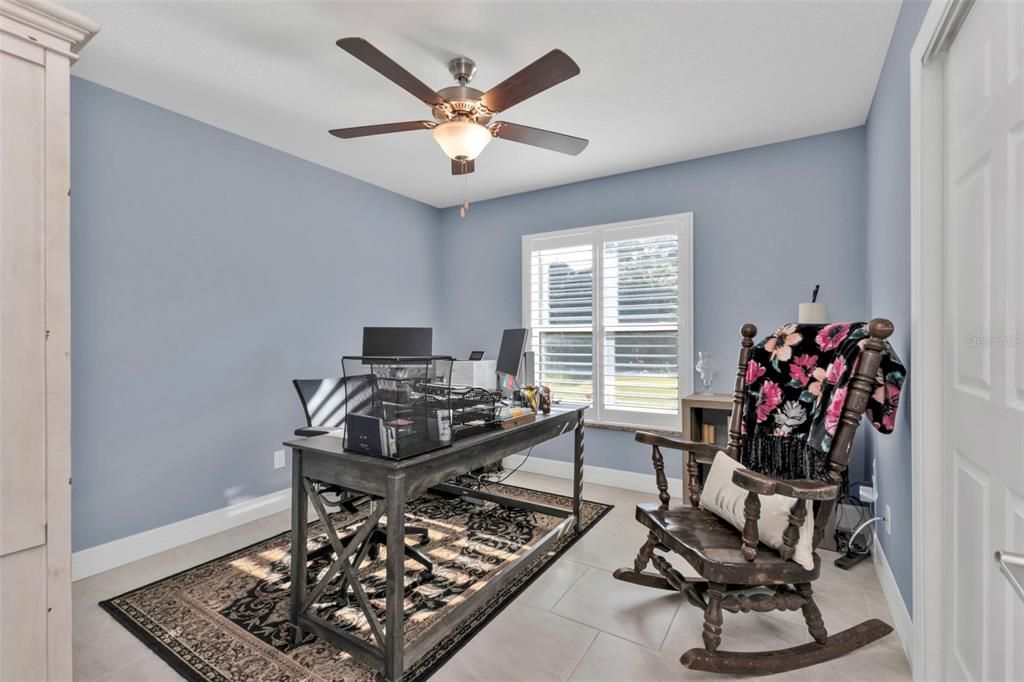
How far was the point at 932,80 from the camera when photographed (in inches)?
62.2

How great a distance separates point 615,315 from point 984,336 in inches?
107

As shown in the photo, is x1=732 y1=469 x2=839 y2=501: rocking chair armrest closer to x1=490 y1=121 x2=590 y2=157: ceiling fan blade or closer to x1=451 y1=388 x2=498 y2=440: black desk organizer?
x1=451 y1=388 x2=498 y2=440: black desk organizer

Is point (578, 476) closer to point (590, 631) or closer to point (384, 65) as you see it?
point (590, 631)

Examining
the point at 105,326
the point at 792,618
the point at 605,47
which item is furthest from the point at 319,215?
the point at 792,618

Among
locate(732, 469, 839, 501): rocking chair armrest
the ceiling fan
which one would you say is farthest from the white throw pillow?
the ceiling fan

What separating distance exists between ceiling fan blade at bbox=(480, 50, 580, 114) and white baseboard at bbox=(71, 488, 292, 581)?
9.67ft

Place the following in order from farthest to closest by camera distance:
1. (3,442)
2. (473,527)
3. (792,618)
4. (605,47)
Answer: (473,527) < (605,47) < (792,618) < (3,442)

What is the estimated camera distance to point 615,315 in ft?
12.9

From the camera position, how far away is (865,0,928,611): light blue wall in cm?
184

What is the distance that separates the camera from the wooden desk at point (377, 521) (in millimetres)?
1619

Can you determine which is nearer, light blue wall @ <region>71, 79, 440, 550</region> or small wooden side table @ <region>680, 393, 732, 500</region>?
light blue wall @ <region>71, 79, 440, 550</region>

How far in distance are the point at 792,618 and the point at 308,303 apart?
352 cm

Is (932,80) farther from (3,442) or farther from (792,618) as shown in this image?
(3,442)

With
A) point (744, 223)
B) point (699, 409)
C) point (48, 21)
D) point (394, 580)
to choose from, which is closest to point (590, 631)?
point (394, 580)
